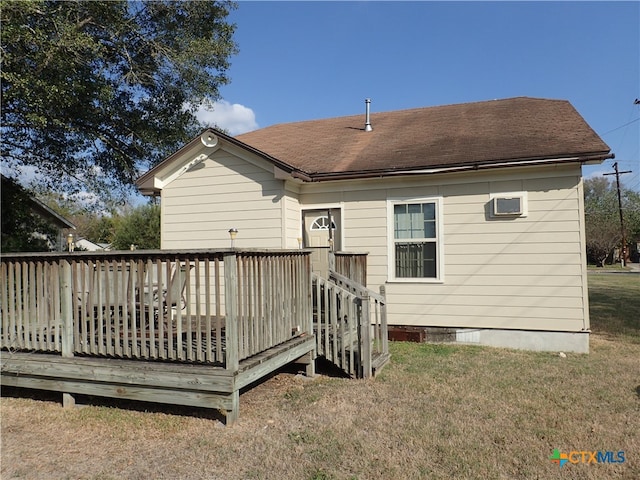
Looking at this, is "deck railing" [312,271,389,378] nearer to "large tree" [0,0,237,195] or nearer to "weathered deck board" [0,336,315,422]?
"weathered deck board" [0,336,315,422]

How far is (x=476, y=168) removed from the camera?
682 centimetres

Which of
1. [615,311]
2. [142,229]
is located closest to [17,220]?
[615,311]

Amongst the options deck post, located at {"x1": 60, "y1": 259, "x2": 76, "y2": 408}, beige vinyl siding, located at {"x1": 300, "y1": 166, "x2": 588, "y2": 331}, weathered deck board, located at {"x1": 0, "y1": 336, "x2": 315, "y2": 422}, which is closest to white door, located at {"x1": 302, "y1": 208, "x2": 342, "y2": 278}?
beige vinyl siding, located at {"x1": 300, "y1": 166, "x2": 588, "y2": 331}

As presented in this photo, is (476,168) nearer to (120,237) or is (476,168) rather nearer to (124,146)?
(124,146)

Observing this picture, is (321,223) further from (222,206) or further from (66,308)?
(66,308)

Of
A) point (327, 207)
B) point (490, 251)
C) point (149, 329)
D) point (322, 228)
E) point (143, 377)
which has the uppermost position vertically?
point (327, 207)

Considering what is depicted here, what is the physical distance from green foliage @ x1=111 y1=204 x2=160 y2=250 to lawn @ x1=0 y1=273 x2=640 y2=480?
26.2 metres

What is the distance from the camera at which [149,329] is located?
4.07 metres

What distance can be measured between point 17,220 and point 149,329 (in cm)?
1191

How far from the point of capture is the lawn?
306 cm

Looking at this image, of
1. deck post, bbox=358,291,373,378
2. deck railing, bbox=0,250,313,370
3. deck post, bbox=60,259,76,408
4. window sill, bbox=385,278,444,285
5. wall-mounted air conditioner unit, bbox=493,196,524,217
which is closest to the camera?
deck railing, bbox=0,250,313,370

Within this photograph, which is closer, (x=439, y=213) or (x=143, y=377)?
(x=143, y=377)

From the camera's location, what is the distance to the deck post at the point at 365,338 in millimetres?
5102

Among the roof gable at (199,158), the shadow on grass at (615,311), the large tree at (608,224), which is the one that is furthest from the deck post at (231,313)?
the large tree at (608,224)
